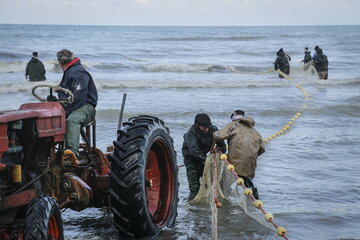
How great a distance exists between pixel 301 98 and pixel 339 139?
817 centimetres

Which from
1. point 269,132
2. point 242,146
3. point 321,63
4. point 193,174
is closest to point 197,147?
point 193,174

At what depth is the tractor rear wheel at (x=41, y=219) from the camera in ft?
16.4

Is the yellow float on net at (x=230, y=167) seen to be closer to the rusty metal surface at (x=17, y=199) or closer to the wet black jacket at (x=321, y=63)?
the rusty metal surface at (x=17, y=199)

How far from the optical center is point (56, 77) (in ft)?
97.6

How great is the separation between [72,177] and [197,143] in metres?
3.07

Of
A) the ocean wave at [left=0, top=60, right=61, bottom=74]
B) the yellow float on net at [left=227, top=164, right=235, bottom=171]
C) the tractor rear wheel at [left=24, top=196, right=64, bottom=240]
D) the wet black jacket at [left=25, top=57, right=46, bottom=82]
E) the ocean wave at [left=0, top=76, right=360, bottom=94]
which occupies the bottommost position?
the ocean wave at [left=0, top=60, right=61, bottom=74]

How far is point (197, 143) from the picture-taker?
9.02m

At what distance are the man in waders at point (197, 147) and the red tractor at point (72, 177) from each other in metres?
1.53

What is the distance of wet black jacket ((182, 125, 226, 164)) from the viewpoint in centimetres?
897

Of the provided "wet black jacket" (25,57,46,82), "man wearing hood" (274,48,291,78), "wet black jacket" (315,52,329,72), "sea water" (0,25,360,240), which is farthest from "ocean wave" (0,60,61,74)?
"wet black jacket" (315,52,329,72)

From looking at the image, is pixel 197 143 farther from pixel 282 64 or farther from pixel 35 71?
pixel 282 64

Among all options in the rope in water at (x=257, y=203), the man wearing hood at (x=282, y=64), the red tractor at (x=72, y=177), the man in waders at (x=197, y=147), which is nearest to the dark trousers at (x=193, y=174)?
the man in waders at (x=197, y=147)

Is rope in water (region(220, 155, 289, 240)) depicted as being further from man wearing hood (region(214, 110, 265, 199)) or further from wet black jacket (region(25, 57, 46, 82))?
wet black jacket (region(25, 57, 46, 82))

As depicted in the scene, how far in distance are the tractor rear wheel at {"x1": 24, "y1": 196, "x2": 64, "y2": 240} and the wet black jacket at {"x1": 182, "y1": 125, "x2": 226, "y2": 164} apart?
3.67m
